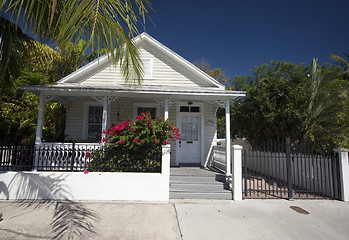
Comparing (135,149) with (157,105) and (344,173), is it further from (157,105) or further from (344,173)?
(344,173)

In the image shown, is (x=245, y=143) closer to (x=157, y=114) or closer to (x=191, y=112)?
(x=191, y=112)

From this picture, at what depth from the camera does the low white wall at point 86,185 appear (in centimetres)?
527

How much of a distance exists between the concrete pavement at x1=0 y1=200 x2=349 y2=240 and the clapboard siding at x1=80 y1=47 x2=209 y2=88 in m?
5.54

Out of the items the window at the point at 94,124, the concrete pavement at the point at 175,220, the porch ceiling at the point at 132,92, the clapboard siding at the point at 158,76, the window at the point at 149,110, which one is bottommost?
the concrete pavement at the point at 175,220

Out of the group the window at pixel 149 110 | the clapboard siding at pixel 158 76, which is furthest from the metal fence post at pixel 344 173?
the window at pixel 149 110

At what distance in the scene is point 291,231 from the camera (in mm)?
3891

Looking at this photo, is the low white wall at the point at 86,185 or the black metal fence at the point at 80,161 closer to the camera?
the low white wall at the point at 86,185

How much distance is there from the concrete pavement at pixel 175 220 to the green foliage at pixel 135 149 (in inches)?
41.9

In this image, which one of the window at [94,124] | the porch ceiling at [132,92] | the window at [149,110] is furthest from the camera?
the window at [149,110]

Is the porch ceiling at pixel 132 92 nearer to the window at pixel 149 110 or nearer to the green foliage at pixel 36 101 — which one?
the window at pixel 149 110

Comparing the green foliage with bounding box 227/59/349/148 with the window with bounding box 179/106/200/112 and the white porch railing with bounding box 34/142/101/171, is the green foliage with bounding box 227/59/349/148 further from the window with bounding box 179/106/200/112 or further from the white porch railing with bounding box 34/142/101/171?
the white porch railing with bounding box 34/142/101/171

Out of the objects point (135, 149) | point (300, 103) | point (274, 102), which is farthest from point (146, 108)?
point (300, 103)

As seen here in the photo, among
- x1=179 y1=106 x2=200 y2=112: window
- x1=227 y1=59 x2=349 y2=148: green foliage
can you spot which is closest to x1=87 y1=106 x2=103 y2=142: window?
x1=179 y1=106 x2=200 y2=112: window

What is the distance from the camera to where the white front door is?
8.89 meters
